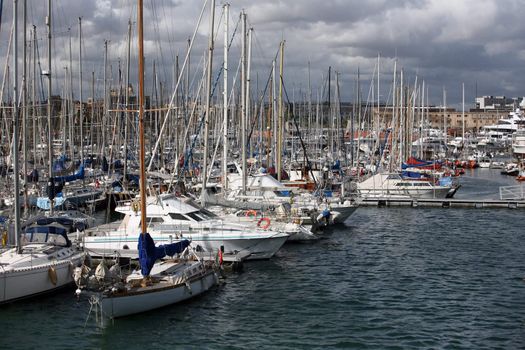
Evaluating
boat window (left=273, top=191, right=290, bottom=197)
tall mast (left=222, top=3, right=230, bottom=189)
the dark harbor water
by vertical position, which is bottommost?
the dark harbor water

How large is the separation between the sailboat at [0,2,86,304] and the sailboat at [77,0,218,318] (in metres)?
3.25

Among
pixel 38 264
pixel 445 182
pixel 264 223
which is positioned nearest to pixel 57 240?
pixel 38 264

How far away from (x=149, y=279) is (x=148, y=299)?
112 centimetres

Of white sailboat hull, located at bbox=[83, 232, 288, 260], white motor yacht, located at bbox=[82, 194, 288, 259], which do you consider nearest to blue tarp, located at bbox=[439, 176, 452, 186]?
white motor yacht, located at bbox=[82, 194, 288, 259]

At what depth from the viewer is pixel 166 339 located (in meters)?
24.5

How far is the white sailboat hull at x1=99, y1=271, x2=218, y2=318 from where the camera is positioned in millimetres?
25156

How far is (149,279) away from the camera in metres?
27.1

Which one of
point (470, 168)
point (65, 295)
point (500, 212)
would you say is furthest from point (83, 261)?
point (470, 168)

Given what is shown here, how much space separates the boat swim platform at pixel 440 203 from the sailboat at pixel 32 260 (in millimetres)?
35173

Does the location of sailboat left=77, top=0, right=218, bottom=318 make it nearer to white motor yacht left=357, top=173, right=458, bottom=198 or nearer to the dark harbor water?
the dark harbor water

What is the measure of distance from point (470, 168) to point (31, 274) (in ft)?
345

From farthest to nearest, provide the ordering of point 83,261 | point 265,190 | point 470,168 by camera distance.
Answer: point 470,168
point 265,190
point 83,261

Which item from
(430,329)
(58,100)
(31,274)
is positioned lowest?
(430,329)

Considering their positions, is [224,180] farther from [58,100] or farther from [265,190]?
[58,100]
